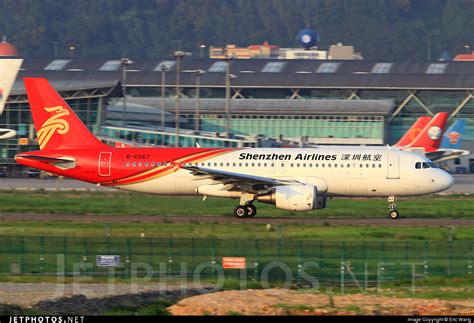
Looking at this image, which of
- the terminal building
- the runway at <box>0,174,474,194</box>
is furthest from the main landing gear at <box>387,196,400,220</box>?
the terminal building

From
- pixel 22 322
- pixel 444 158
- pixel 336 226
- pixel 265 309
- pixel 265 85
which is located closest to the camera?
pixel 22 322

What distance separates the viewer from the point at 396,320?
24.1 metres

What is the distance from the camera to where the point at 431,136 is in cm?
8306

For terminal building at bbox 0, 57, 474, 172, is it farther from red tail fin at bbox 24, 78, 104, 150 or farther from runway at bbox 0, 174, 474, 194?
red tail fin at bbox 24, 78, 104, 150

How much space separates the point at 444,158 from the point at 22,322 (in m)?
68.2

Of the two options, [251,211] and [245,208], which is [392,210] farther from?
[245,208]

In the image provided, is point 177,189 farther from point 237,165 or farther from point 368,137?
point 368,137

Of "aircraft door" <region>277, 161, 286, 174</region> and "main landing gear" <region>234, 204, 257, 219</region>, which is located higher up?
"aircraft door" <region>277, 161, 286, 174</region>

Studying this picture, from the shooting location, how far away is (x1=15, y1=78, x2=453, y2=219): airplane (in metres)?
50.8

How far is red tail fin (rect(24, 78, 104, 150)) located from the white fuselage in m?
3.72

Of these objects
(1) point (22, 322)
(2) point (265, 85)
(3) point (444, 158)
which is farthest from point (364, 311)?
(2) point (265, 85)

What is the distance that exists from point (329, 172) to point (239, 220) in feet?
17.1

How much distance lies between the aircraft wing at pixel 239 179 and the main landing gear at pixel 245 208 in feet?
→ 1.69

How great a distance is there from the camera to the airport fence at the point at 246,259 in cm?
3253
